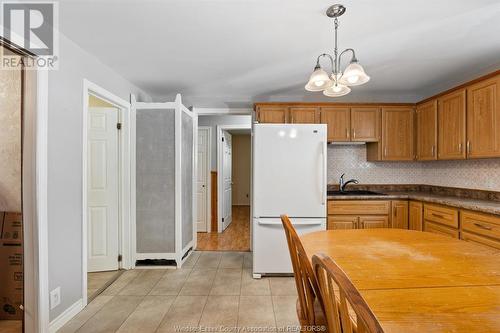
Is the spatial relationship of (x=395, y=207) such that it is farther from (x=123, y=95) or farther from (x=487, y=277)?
(x=123, y=95)

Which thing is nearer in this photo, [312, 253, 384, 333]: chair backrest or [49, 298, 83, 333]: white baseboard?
[312, 253, 384, 333]: chair backrest

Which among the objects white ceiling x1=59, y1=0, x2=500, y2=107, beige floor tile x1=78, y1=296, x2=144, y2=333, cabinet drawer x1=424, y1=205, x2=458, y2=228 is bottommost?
beige floor tile x1=78, y1=296, x2=144, y2=333

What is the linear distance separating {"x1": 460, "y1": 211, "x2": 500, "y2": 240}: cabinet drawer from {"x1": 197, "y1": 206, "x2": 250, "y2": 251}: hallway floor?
260 cm

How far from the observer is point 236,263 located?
3225 millimetres

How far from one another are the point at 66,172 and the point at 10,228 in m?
0.57

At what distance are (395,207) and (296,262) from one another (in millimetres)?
2485

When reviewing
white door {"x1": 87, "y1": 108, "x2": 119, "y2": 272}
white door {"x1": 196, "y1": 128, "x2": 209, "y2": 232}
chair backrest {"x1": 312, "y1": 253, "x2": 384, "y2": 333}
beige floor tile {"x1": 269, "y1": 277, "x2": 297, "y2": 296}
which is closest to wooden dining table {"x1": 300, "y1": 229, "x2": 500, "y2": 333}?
chair backrest {"x1": 312, "y1": 253, "x2": 384, "y2": 333}

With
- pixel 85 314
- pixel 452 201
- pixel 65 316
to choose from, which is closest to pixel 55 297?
pixel 65 316

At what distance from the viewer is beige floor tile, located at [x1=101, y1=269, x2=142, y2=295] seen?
99.3 inches

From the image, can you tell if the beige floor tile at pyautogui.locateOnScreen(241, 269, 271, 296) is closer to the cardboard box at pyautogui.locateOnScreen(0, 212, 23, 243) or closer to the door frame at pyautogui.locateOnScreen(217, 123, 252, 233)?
the door frame at pyautogui.locateOnScreen(217, 123, 252, 233)

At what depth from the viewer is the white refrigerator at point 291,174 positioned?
2.78 metres

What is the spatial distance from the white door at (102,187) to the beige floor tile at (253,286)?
1.58 meters

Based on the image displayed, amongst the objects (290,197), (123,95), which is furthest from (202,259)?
(123,95)

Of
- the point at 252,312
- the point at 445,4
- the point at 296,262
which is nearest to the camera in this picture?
the point at 296,262
